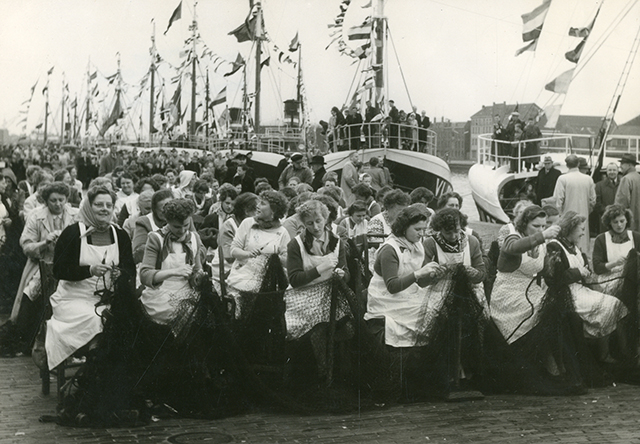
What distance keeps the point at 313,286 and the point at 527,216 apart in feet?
6.54

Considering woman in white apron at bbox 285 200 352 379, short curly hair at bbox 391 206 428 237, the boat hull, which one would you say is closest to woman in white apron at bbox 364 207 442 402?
short curly hair at bbox 391 206 428 237

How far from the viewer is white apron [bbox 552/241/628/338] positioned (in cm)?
719

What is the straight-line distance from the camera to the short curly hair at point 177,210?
253 inches

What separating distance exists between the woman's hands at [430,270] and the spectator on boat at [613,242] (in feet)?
6.42

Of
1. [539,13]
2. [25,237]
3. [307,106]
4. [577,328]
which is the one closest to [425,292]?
[577,328]

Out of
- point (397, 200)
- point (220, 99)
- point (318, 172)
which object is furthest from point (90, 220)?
point (220, 99)

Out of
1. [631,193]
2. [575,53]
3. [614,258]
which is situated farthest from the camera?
[575,53]

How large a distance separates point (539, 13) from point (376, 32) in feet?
21.0

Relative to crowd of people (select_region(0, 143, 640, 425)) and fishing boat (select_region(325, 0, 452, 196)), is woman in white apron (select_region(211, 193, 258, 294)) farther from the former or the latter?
fishing boat (select_region(325, 0, 452, 196))

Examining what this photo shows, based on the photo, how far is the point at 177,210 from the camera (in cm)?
643

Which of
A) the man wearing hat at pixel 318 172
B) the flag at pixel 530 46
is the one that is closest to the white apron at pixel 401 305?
the man wearing hat at pixel 318 172

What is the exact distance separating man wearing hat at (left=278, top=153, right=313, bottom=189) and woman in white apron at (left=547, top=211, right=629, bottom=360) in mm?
7260

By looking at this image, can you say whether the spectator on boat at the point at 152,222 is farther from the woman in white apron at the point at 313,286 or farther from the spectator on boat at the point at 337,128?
the spectator on boat at the point at 337,128

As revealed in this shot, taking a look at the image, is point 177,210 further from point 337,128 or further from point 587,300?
point 337,128
